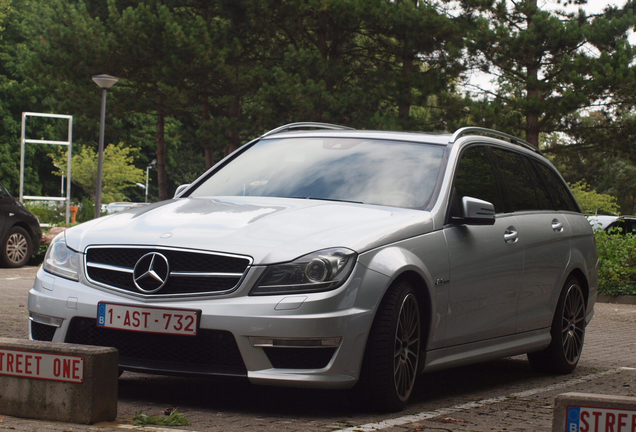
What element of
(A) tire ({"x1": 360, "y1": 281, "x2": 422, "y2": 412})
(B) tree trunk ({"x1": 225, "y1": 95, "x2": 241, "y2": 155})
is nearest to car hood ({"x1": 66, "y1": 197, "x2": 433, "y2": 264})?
(A) tire ({"x1": 360, "y1": 281, "x2": 422, "y2": 412})

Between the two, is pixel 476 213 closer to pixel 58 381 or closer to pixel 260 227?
pixel 260 227

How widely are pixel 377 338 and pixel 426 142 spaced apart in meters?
1.93

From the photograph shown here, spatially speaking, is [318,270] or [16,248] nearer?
[318,270]

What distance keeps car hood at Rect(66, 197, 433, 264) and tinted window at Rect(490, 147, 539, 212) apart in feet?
4.80

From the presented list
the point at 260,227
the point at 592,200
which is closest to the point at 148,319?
the point at 260,227

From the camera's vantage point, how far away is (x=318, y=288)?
4773 mm

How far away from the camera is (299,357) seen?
15.9ft

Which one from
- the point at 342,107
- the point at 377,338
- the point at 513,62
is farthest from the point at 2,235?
the point at 513,62

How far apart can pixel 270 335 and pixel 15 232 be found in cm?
1466

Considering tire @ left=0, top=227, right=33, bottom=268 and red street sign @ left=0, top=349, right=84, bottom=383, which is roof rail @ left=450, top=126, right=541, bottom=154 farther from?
tire @ left=0, top=227, right=33, bottom=268

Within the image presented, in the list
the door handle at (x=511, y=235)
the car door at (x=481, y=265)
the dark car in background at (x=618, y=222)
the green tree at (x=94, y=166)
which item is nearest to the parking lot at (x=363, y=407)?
the car door at (x=481, y=265)

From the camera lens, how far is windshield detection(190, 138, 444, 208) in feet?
19.7

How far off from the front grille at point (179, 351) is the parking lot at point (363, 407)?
66 millimetres

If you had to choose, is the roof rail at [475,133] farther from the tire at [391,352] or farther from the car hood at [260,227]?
the tire at [391,352]
